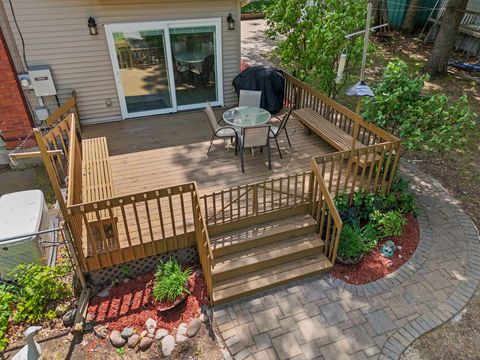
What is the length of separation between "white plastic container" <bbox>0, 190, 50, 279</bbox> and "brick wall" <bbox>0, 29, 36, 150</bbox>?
253cm

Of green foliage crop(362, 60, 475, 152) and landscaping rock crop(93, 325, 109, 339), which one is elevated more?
green foliage crop(362, 60, 475, 152)

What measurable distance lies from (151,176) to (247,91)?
3.13 m

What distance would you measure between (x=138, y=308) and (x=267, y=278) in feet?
5.82

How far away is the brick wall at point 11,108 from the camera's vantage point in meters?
6.87

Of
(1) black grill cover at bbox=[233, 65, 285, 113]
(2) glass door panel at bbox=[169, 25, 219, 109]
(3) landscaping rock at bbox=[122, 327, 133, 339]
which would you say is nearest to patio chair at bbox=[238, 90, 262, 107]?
(1) black grill cover at bbox=[233, 65, 285, 113]

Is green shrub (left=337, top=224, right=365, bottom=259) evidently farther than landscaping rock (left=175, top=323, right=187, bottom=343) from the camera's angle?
Yes

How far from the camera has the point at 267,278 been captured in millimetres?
4910

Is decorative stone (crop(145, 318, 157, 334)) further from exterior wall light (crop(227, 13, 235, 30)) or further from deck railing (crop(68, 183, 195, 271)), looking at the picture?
exterior wall light (crop(227, 13, 235, 30))

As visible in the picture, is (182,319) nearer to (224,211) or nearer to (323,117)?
(224,211)

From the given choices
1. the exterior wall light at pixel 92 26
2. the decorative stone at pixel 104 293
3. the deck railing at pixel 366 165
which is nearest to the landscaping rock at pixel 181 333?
the decorative stone at pixel 104 293

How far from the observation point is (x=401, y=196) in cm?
609

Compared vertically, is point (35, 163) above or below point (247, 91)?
below

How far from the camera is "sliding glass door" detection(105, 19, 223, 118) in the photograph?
7.66 meters

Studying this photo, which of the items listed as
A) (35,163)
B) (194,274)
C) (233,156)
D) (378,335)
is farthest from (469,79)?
(35,163)
